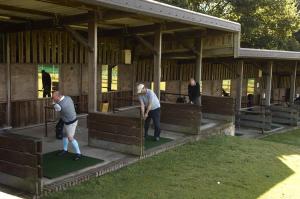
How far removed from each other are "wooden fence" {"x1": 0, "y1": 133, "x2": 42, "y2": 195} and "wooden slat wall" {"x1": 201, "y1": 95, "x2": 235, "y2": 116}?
8.94m

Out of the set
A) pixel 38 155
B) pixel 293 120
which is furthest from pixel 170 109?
pixel 293 120

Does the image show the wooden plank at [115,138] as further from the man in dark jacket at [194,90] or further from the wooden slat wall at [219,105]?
the wooden slat wall at [219,105]

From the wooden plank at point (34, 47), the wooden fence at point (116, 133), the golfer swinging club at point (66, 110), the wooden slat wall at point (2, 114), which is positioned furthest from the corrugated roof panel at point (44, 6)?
the wooden slat wall at point (2, 114)

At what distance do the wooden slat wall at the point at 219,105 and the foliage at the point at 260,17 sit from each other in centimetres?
1344

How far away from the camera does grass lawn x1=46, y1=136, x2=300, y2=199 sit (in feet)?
22.5

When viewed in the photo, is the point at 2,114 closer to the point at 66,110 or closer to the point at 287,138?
the point at 66,110

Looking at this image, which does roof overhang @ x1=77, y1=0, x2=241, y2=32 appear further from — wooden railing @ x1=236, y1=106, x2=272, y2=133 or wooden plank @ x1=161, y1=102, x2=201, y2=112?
wooden railing @ x1=236, y1=106, x2=272, y2=133

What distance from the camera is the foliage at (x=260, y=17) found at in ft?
90.5

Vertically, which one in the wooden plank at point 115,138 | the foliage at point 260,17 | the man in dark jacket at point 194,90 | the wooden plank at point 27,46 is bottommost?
the wooden plank at point 115,138

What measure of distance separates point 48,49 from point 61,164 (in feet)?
18.1

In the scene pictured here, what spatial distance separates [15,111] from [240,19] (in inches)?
841

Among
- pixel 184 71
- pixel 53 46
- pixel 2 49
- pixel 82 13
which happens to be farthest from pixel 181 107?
pixel 184 71

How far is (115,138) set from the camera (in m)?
8.84

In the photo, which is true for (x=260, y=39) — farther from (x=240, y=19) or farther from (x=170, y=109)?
(x=170, y=109)
